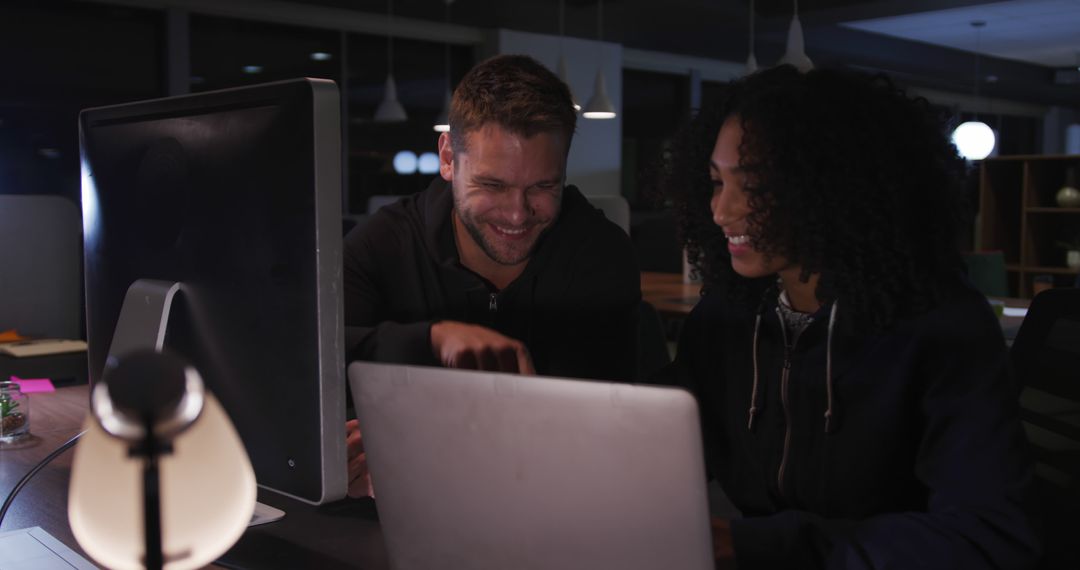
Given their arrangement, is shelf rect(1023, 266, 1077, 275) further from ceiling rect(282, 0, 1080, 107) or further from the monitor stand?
the monitor stand

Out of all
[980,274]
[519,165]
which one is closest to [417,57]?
[980,274]

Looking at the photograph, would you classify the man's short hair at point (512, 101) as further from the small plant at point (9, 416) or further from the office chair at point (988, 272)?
the office chair at point (988, 272)

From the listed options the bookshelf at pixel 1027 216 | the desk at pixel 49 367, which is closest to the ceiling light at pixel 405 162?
the bookshelf at pixel 1027 216

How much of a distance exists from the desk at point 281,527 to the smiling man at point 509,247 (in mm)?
382

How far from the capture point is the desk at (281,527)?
108 cm

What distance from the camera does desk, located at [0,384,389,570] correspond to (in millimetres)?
1083

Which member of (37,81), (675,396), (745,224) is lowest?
(675,396)

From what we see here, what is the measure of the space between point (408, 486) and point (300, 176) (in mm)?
309

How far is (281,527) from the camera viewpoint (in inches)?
46.9

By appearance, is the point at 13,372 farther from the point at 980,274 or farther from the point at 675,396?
the point at 980,274

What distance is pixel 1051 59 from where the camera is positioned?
11250mm

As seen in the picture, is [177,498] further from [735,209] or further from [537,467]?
[735,209]

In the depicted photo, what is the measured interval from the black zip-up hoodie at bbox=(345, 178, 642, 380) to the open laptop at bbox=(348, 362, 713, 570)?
877 mm

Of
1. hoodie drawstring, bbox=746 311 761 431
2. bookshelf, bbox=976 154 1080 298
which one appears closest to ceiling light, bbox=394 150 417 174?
bookshelf, bbox=976 154 1080 298
